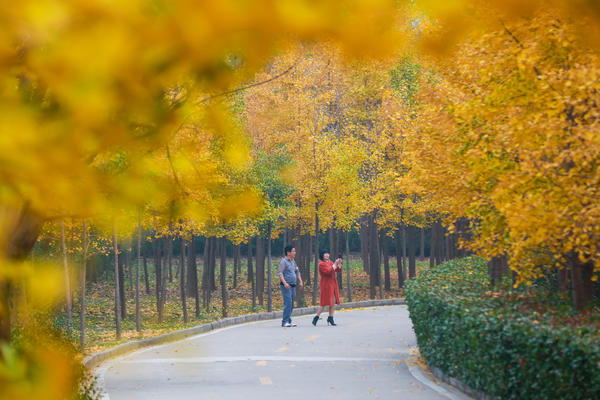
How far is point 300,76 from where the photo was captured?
92.7ft

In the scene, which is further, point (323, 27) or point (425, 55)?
point (425, 55)

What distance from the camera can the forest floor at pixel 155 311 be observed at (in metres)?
19.6

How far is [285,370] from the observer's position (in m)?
11.8

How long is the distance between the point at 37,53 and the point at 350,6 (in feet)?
2.43

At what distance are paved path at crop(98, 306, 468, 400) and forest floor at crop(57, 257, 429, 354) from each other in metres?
2.66

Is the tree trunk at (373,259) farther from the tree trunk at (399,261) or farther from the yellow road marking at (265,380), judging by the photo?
the yellow road marking at (265,380)

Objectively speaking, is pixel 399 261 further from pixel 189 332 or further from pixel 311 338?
pixel 311 338

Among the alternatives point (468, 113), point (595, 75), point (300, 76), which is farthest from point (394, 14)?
point (300, 76)

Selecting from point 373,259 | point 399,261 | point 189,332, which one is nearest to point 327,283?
point 189,332

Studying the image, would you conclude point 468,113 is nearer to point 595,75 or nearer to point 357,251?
point 595,75

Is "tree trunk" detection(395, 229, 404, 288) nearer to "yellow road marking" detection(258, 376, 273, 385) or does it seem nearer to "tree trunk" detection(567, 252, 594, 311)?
"yellow road marking" detection(258, 376, 273, 385)

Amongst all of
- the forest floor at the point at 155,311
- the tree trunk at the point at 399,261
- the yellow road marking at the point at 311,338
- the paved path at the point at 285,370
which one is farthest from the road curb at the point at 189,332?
the tree trunk at the point at 399,261

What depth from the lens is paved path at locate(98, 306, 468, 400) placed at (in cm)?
975

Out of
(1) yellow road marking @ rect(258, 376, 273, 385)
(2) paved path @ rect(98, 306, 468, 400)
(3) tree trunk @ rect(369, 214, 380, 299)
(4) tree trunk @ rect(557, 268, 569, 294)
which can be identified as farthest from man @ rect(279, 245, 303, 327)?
(3) tree trunk @ rect(369, 214, 380, 299)
